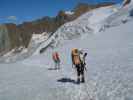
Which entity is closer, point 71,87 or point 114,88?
point 114,88

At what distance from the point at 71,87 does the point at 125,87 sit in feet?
9.29

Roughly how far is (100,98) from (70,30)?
55320 mm

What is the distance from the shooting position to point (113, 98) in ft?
34.6

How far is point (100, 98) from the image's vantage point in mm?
10852

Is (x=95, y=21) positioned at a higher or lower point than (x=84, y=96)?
higher

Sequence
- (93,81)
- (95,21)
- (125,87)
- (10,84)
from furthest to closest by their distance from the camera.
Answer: (95,21), (10,84), (93,81), (125,87)

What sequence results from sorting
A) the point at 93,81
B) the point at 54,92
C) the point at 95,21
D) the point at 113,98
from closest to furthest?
the point at 113,98 → the point at 54,92 → the point at 93,81 → the point at 95,21

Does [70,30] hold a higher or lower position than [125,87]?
higher

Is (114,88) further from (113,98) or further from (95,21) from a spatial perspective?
(95,21)

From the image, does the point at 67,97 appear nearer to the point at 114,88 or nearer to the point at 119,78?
the point at 114,88

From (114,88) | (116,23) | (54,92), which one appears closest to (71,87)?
(54,92)

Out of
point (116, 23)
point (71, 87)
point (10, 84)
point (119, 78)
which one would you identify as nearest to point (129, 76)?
point (119, 78)

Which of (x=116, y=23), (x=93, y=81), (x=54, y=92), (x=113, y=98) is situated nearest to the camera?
(x=113, y=98)

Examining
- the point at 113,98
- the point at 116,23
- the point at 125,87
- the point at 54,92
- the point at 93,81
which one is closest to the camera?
the point at 113,98
